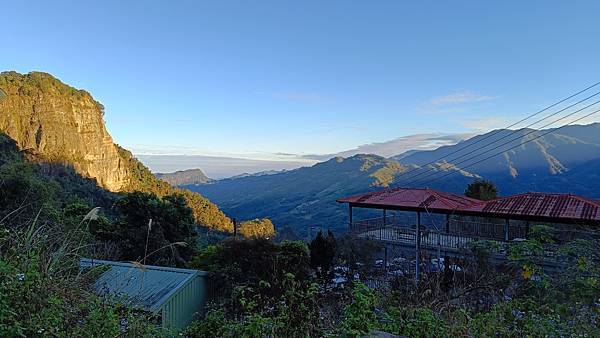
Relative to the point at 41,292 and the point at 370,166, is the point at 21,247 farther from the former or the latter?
the point at 370,166

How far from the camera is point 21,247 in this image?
7.64ft

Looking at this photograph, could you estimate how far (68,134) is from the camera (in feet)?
196

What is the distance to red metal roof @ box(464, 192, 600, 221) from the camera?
10.8m

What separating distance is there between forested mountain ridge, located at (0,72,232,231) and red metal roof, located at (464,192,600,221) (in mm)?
34239

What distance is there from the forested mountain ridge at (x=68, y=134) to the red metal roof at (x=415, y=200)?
30.3 meters

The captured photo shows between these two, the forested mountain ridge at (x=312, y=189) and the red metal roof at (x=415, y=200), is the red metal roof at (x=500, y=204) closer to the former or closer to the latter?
the red metal roof at (x=415, y=200)

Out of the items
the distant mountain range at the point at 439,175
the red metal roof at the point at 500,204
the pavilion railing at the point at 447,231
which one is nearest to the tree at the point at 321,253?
the pavilion railing at the point at 447,231

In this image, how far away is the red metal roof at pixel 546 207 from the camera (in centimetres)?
1080

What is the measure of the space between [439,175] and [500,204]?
226ft

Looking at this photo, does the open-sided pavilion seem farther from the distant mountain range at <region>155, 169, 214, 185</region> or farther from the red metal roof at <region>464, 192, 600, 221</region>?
the distant mountain range at <region>155, 169, 214, 185</region>

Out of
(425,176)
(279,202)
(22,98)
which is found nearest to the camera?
(22,98)

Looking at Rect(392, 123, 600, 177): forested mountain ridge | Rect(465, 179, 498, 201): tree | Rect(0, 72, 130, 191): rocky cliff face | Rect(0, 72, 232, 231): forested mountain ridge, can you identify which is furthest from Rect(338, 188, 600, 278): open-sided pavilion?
Rect(392, 123, 600, 177): forested mountain ridge

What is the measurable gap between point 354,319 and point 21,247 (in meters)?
2.05

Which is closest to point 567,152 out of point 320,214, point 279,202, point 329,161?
point 320,214
